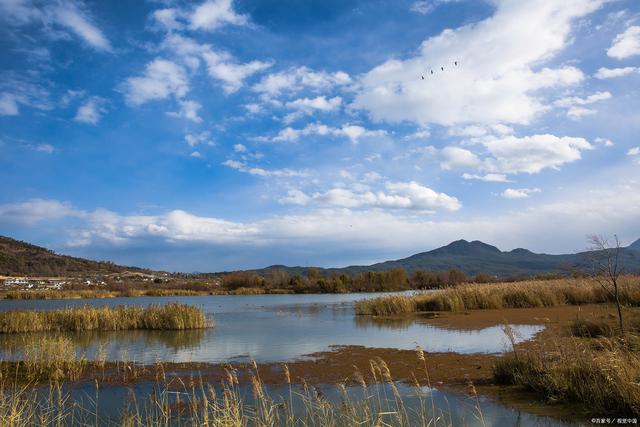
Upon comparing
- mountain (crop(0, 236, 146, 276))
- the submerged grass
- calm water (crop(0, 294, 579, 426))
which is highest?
mountain (crop(0, 236, 146, 276))

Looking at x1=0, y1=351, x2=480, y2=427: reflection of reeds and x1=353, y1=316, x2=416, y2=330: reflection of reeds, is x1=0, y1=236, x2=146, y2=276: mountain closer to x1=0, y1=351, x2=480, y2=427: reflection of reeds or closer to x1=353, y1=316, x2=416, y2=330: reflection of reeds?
x1=353, y1=316, x2=416, y2=330: reflection of reeds

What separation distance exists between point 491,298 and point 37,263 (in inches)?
4623

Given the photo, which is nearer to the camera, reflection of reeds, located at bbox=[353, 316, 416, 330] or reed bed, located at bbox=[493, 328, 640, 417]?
reed bed, located at bbox=[493, 328, 640, 417]

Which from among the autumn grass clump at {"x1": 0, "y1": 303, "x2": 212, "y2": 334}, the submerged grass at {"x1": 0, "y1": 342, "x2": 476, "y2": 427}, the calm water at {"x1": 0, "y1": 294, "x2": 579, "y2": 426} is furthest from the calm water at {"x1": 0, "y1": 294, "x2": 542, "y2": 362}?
the submerged grass at {"x1": 0, "y1": 342, "x2": 476, "y2": 427}

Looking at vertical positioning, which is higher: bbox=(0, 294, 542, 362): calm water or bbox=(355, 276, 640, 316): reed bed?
bbox=(355, 276, 640, 316): reed bed

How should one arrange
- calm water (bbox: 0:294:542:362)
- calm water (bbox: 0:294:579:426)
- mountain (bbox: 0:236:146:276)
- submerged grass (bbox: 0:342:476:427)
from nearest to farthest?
submerged grass (bbox: 0:342:476:427), calm water (bbox: 0:294:579:426), calm water (bbox: 0:294:542:362), mountain (bbox: 0:236:146:276)

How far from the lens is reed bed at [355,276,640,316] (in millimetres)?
29766

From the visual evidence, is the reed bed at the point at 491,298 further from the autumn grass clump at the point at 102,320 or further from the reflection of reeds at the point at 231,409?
the reflection of reeds at the point at 231,409

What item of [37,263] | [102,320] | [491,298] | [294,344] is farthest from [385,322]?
[37,263]

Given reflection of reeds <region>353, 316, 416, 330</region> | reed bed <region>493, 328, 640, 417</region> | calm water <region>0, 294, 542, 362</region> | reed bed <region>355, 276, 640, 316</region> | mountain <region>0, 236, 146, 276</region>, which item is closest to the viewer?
reed bed <region>493, 328, 640, 417</region>

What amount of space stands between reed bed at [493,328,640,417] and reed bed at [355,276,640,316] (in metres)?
20.9

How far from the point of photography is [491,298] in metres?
30.7

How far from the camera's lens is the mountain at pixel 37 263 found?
4343 inches

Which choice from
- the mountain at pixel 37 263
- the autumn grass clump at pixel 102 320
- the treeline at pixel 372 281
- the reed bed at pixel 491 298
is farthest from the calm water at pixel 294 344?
the mountain at pixel 37 263
